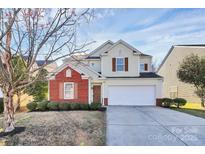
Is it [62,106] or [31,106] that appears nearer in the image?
[31,106]

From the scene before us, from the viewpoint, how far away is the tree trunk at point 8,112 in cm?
589

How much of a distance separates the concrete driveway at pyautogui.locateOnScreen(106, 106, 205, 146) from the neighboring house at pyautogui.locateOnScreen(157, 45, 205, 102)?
0.82m

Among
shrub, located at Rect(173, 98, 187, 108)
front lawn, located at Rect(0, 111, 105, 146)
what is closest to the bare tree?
front lawn, located at Rect(0, 111, 105, 146)

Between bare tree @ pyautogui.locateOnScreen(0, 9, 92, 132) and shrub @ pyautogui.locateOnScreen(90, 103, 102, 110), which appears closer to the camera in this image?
bare tree @ pyautogui.locateOnScreen(0, 9, 92, 132)

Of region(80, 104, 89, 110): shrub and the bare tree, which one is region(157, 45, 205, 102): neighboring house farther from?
the bare tree

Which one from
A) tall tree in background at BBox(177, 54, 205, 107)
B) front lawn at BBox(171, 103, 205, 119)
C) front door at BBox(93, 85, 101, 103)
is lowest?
front lawn at BBox(171, 103, 205, 119)

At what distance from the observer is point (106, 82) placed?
34.7ft

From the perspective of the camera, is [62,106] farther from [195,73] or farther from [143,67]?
[195,73]

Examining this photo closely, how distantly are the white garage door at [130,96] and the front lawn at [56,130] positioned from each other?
247 centimetres

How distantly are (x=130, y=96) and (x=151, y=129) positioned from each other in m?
3.56

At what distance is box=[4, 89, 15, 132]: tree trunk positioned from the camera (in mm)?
5895

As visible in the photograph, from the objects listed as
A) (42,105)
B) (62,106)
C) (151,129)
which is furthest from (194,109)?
(42,105)

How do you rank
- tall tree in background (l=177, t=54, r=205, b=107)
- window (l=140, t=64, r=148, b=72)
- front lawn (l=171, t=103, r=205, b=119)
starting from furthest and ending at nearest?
window (l=140, t=64, r=148, b=72) < tall tree in background (l=177, t=54, r=205, b=107) < front lawn (l=171, t=103, r=205, b=119)
